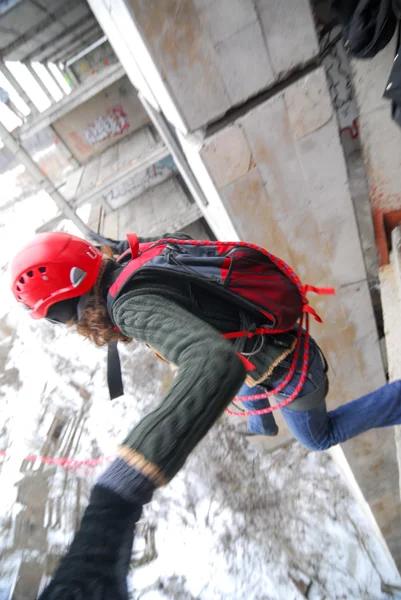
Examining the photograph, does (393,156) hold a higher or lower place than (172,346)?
lower

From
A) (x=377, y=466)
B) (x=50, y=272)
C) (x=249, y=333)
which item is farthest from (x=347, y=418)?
(x=377, y=466)

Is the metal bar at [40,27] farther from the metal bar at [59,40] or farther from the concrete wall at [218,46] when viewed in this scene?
the concrete wall at [218,46]

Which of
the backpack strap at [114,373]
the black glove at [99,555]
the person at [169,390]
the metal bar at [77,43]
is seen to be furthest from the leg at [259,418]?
the metal bar at [77,43]

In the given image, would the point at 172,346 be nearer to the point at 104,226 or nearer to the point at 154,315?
the point at 154,315

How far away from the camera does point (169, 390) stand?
2.89ft

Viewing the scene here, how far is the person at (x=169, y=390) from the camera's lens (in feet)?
2.39

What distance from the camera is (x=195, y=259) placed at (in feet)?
4.46

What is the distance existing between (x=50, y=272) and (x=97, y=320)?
0.97 feet

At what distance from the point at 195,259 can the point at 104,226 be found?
4185 millimetres

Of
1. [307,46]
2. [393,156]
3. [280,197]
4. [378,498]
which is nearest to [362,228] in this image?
[393,156]

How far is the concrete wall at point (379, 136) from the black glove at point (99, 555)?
2.24 meters

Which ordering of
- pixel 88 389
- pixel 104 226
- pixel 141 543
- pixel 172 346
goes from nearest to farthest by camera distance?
pixel 172 346
pixel 141 543
pixel 88 389
pixel 104 226

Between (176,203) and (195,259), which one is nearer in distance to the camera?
(195,259)

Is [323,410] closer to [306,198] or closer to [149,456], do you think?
[306,198]
